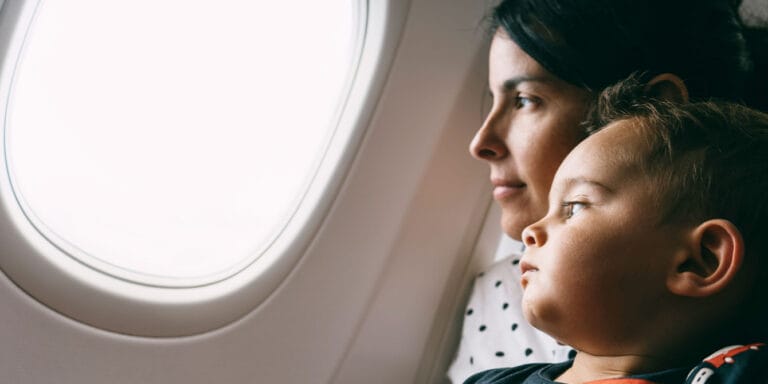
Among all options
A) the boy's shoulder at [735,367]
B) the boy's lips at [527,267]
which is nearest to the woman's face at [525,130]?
the boy's lips at [527,267]

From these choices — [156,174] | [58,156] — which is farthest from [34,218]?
[156,174]

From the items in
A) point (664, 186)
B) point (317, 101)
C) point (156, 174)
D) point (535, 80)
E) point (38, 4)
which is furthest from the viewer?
point (317, 101)

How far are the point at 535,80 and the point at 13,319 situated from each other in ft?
3.23

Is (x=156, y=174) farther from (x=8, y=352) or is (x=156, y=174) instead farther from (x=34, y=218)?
(x=8, y=352)

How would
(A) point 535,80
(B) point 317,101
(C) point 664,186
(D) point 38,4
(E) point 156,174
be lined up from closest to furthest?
(C) point 664,186 < (D) point 38,4 < (A) point 535,80 < (E) point 156,174 < (B) point 317,101

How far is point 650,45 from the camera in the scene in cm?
115

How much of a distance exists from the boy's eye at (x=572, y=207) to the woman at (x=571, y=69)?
359 millimetres

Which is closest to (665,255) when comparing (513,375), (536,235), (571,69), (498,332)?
(536,235)

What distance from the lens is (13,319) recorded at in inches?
44.4

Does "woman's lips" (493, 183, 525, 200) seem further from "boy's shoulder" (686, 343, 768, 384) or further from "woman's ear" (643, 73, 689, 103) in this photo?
"boy's shoulder" (686, 343, 768, 384)

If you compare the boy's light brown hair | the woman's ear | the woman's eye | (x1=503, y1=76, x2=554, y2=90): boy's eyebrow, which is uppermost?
the woman's ear

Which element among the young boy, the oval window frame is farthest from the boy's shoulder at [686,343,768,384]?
the oval window frame

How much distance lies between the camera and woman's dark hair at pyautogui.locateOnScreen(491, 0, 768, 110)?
1.15 m

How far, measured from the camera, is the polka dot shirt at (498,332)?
4.38 feet
